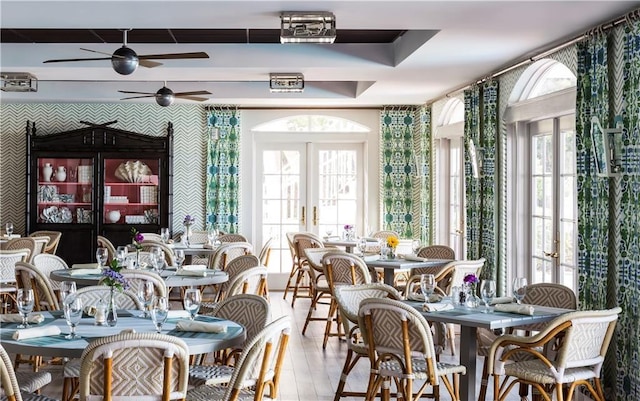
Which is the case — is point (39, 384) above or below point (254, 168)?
below

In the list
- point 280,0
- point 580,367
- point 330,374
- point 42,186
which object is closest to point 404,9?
point 280,0

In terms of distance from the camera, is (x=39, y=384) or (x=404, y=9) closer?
(x=39, y=384)

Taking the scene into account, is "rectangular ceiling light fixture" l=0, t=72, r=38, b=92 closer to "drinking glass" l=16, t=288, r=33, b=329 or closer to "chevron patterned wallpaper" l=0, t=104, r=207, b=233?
"chevron patterned wallpaper" l=0, t=104, r=207, b=233

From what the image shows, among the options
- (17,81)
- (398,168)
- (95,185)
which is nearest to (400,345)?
(17,81)

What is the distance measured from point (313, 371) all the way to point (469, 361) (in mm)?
2158

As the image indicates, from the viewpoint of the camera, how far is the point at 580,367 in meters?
4.91

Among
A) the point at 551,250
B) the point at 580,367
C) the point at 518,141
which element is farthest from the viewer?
the point at 518,141

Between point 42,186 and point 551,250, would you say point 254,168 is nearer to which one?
point 42,186

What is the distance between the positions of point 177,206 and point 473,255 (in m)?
5.26

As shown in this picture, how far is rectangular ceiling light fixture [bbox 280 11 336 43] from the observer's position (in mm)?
5777

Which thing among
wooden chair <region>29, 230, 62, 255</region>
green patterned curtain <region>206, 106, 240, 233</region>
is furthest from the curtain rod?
wooden chair <region>29, 230, 62, 255</region>

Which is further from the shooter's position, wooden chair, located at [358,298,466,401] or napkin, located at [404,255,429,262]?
napkin, located at [404,255,429,262]

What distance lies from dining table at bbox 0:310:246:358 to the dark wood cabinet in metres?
7.50

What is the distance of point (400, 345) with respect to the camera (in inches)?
188
